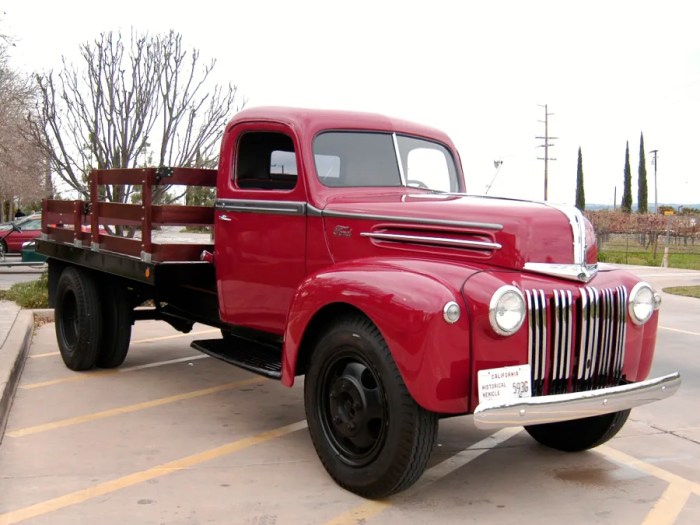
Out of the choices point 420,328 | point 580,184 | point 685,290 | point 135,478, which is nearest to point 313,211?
point 420,328

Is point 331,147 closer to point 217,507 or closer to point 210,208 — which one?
point 210,208

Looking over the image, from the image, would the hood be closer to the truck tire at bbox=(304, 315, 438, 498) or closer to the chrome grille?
the chrome grille

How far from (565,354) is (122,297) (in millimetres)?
4218

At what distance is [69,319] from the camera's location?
23.0 ft

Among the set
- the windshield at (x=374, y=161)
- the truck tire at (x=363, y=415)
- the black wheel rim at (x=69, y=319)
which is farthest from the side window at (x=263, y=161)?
the black wheel rim at (x=69, y=319)

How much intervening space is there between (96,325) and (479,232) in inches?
152

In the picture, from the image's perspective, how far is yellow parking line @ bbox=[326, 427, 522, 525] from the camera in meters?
3.57

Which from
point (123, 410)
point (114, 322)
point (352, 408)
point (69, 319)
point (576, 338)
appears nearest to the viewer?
point (576, 338)

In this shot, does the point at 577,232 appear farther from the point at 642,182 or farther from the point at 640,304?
the point at 642,182

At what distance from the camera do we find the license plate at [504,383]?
11.3 feet

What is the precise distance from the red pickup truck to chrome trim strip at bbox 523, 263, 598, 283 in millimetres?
11

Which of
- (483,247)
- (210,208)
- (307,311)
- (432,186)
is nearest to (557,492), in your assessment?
(483,247)

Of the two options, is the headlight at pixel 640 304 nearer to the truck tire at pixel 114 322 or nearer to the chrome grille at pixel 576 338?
the chrome grille at pixel 576 338

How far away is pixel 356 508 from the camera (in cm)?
368
